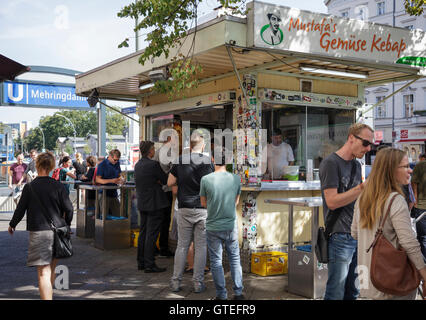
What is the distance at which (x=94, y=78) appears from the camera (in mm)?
9828

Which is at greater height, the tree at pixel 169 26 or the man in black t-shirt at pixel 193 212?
the tree at pixel 169 26

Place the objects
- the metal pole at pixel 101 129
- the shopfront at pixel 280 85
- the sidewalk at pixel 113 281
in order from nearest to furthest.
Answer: the sidewalk at pixel 113 281
the shopfront at pixel 280 85
the metal pole at pixel 101 129

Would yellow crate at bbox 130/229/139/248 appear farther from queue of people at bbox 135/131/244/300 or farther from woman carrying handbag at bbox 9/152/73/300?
woman carrying handbag at bbox 9/152/73/300

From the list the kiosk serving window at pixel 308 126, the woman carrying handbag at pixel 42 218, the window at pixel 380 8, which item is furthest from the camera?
the window at pixel 380 8

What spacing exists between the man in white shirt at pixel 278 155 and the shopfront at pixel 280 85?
0.07 ft

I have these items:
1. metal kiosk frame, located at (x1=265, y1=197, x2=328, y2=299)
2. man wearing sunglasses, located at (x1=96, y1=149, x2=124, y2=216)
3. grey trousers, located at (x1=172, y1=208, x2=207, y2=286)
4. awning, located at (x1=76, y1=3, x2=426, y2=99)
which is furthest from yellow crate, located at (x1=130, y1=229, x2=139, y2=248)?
metal kiosk frame, located at (x1=265, y1=197, x2=328, y2=299)

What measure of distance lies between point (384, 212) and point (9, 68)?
5432mm

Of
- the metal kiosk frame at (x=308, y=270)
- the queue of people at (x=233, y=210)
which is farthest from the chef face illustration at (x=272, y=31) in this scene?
the metal kiosk frame at (x=308, y=270)

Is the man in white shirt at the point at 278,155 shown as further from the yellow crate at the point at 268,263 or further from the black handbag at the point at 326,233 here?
the black handbag at the point at 326,233

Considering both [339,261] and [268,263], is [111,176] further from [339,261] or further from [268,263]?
[339,261]

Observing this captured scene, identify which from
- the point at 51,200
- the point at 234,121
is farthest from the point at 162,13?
the point at 51,200

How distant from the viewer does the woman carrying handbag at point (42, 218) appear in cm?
485
